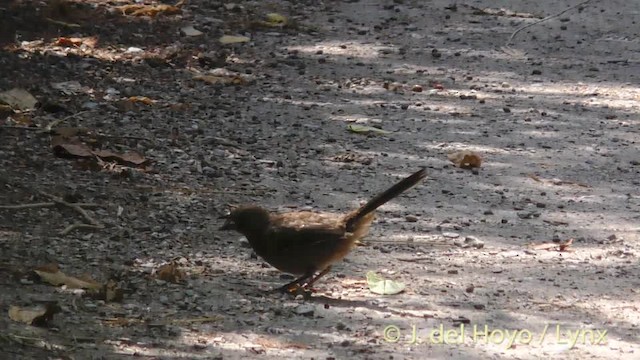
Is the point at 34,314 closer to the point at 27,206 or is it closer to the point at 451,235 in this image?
the point at 27,206

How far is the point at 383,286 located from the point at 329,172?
188 cm

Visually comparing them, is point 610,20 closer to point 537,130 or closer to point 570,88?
point 570,88

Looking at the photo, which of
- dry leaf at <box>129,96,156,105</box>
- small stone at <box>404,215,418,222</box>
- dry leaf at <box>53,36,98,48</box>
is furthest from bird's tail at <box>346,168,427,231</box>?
dry leaf at <box>53,36,98,48</box>

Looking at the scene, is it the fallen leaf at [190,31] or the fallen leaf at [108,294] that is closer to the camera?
the fallen leaf at [108,294]

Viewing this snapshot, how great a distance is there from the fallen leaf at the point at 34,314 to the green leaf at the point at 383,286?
149 centimetres

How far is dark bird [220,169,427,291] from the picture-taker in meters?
5.68

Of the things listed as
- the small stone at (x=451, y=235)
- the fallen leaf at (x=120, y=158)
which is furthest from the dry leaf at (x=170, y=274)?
the fallen leaf at (x=120, y=158)

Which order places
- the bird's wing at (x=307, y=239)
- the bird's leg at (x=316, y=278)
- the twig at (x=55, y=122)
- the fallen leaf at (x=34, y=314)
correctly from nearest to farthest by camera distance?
the fallen leaf at (x=34, y=314)
the bird's wing at (x=307, y=239)
the bird's leg at (x=316, y=278)
the twig at (x=55, y=122)

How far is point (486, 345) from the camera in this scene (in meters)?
5.14

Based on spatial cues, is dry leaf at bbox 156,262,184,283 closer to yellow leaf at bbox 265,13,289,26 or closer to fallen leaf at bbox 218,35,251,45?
fallen leaf at bbox 218,35,251,45

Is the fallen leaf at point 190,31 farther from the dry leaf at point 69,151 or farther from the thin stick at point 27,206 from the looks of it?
the thin stick at point 27,206

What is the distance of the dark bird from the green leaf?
7.9 inches

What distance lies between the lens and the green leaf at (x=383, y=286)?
18.8ft

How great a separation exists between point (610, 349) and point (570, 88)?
4.47 metres
